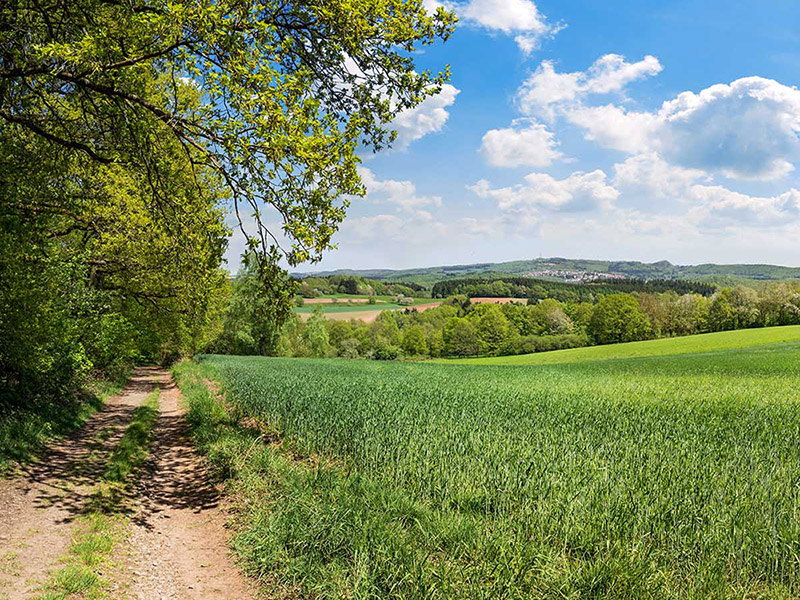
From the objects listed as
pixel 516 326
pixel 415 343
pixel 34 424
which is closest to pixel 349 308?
pixel 415 343

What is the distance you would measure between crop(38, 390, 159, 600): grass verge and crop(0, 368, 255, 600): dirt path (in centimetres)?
15

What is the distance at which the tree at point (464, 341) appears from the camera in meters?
99.8

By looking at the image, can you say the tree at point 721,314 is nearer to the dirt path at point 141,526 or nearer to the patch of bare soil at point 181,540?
the dirt path at point 141,526

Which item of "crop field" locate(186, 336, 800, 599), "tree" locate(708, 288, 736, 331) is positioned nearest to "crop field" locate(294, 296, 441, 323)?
"tree" locate(708, 288, 736, 331)

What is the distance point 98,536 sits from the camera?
5.88 m

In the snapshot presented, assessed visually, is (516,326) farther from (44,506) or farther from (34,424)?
(44,506)

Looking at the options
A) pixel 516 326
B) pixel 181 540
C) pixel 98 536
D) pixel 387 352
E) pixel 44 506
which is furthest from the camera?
pixel 516 326

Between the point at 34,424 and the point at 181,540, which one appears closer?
the point at 181,540

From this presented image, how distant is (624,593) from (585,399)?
11.5 metres

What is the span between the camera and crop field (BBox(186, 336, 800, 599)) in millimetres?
3980

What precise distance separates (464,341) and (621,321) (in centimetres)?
3342

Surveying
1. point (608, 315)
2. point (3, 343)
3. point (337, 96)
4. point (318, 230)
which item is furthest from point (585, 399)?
point (608, 315)

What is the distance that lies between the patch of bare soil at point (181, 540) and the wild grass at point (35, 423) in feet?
8.01

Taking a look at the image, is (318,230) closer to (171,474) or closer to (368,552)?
(368,552)
